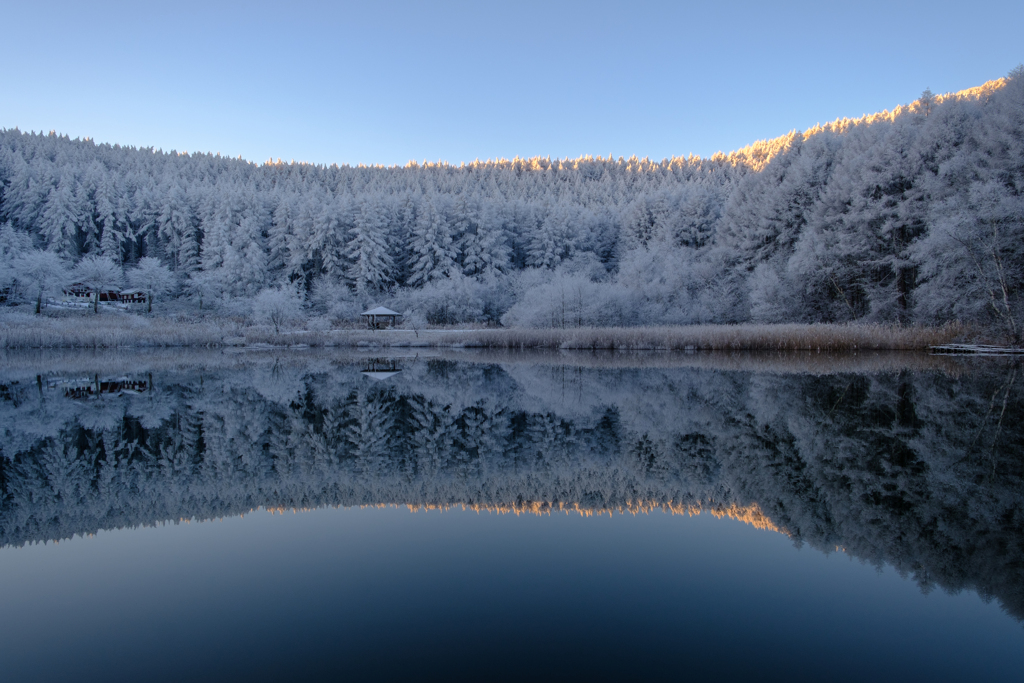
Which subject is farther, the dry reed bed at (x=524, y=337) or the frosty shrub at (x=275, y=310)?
the frosty shrub at (x=275, y=310)

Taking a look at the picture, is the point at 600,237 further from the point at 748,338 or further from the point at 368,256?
the point at 748,338

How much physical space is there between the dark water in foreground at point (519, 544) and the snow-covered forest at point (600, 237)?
17433 mm

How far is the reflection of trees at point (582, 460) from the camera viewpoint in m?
4.33

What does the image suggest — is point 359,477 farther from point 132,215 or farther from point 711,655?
point 132,215

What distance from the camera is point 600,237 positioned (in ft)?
189

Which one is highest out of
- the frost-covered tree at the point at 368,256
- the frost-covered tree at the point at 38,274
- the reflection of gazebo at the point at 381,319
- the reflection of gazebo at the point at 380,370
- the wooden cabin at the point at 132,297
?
the frost-covered tree at the point at 368,256

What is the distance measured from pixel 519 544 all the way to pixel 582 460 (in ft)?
7.55

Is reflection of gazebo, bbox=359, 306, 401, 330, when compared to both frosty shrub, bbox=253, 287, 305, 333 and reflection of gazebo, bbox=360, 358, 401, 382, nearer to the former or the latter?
frosty shrub, bbox=253, 287, 305, 333

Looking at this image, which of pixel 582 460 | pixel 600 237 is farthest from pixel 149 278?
pixel 582 460

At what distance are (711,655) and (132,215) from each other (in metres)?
65.6

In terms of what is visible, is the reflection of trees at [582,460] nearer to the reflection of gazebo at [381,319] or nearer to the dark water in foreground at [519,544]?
the dark water in foreground at [519,544]

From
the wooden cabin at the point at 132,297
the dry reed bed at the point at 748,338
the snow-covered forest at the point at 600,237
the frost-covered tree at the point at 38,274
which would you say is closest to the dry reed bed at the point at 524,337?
the dry reed bed at the point at 748,338

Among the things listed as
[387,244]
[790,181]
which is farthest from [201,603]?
[387,244]

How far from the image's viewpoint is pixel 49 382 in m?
14.3
